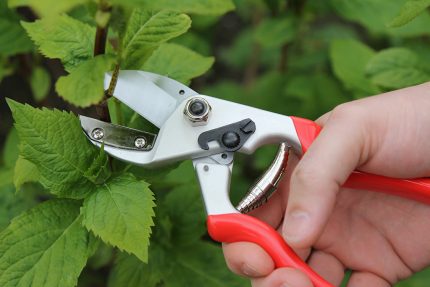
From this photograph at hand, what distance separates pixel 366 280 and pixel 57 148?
912 mm

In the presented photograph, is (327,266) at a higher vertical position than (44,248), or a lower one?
lower

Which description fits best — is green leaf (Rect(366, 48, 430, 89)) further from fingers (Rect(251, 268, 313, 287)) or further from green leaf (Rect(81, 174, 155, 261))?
green leaf (Rect(81, 174, 155, 261))

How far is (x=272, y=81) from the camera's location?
2.43 m

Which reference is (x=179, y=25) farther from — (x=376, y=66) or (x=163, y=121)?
(x=376, y=66)

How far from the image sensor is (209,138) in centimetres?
132

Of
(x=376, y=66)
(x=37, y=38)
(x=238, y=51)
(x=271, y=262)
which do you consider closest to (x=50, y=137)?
(x=37, y=38)

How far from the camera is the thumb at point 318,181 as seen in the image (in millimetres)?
1165

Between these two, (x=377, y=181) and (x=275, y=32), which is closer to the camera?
(x=377, y=181)

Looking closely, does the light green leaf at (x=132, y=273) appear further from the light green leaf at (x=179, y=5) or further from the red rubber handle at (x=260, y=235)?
the light green leaf at (x=179, y=5)

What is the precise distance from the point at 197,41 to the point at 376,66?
2.86 feet

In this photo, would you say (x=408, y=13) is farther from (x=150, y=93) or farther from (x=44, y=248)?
(x=44, y=248)

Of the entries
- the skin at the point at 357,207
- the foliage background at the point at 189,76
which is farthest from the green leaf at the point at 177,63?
the skin at the point at 357,207

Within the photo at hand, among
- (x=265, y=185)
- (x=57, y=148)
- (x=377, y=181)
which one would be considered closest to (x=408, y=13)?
(x=377, y=181)

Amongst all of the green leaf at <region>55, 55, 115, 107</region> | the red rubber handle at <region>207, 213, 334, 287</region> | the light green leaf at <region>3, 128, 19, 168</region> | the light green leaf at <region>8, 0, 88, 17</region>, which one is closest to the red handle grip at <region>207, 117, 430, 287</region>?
the red rubber handle at <region>207, 213, 334, 287</region>
